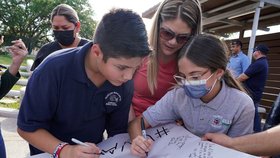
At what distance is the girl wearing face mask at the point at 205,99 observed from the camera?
1.61 meters

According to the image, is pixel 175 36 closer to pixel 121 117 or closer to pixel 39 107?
pixel 121 117

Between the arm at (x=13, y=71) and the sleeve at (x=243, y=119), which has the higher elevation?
the arm at (x=13, y=71)

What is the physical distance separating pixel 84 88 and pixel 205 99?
2.22ft

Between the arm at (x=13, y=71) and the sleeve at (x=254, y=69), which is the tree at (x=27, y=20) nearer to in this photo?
the sleeve at (x=254, y=69)

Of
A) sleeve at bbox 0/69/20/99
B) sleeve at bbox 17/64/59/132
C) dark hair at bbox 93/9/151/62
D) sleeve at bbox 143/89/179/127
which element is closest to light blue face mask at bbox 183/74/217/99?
sleeve at bbox 143/89/179/127

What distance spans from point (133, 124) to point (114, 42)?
604 millimetres

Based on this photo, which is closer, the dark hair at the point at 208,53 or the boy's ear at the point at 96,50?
the boy's ear at the point at 96,50

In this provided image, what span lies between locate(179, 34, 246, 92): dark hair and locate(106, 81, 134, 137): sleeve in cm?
37

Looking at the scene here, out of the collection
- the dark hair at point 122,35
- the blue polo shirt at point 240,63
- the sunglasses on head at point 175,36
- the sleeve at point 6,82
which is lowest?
the blue polo shirt at point 240,63

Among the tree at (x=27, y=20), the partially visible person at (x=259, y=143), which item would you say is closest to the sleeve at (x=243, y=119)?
the partially visible person at (x=259, y=143)

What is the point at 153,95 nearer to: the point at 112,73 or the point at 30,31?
the point at 112,73

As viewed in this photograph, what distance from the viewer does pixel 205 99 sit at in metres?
1.75

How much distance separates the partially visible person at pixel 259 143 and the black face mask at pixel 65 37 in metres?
2.14

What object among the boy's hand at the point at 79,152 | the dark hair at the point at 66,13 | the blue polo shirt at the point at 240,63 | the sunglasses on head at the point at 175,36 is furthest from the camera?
the blue polo shirt at the point at 240,63
